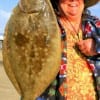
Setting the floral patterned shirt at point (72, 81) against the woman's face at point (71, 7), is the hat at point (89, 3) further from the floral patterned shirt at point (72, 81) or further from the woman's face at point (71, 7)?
the floral patterned shirt at point (72, 81)

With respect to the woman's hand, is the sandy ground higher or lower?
lower

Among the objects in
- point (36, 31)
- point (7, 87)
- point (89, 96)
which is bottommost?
point (7, 87)

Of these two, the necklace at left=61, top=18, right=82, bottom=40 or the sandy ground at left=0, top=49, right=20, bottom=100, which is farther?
the sandy ground at left=0, top=49, right=20, bottom=100

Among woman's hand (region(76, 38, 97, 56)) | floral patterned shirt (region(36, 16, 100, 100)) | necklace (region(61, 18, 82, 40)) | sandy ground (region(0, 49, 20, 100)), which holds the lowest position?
sandy ground (region(0, 49, 20, 100))

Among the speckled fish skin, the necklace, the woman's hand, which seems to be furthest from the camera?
the necklace

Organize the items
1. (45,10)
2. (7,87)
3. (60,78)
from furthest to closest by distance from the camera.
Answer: (7,87) < (60,78) < (45,10)

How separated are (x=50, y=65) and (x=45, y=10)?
1.11 ft

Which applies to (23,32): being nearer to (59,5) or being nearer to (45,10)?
(45,10)

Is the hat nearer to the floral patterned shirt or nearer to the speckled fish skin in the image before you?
the floral patterned shirt

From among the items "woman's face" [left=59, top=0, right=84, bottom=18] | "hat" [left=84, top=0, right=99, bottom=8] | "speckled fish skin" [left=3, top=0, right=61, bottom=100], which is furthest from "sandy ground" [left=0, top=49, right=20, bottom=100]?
"speckled fish skin" [left=3, top=0, right=61, bottom=100]

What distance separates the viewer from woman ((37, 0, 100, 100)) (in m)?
3.64

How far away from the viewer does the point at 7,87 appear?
11.7 meters

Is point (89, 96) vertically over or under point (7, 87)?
over

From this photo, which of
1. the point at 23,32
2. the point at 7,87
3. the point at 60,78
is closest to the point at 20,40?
the point at 23,32
